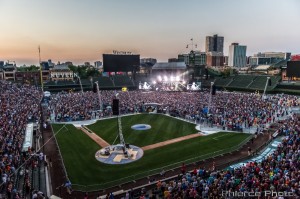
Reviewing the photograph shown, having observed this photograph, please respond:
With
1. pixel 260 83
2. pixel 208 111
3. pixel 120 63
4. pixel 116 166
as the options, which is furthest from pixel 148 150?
pixel 120 63

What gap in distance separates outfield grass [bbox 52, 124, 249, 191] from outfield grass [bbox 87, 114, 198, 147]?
286 cm

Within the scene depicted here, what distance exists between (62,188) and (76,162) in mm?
5189

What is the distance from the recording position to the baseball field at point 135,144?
22391 mm

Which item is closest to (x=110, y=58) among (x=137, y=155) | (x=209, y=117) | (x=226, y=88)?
(x=226, y=88)

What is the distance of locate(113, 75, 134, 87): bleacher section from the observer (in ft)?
320

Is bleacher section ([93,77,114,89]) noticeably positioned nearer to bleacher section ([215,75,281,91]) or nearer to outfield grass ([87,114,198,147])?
bleacher section ([215,75,281,91])

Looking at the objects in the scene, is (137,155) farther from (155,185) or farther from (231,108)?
(231,108)

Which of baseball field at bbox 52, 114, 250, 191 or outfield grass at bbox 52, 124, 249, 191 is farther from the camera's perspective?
baseball field at bbox 52, 114, 250, 191

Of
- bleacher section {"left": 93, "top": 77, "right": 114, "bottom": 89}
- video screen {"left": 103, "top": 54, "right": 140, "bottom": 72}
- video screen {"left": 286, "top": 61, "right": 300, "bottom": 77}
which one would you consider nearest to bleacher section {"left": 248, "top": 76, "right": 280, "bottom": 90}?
video screen {"left": 286, "top": 61, "right": 300, "bottom": 77}

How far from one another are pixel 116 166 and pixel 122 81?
3062 inches

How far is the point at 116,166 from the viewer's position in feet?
80.1

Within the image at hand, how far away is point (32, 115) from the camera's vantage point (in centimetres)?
4144

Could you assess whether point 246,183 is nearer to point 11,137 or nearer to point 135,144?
point 135,144

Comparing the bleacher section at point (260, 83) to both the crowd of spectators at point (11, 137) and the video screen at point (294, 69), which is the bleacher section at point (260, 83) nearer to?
the video screen at point (294, 69)
